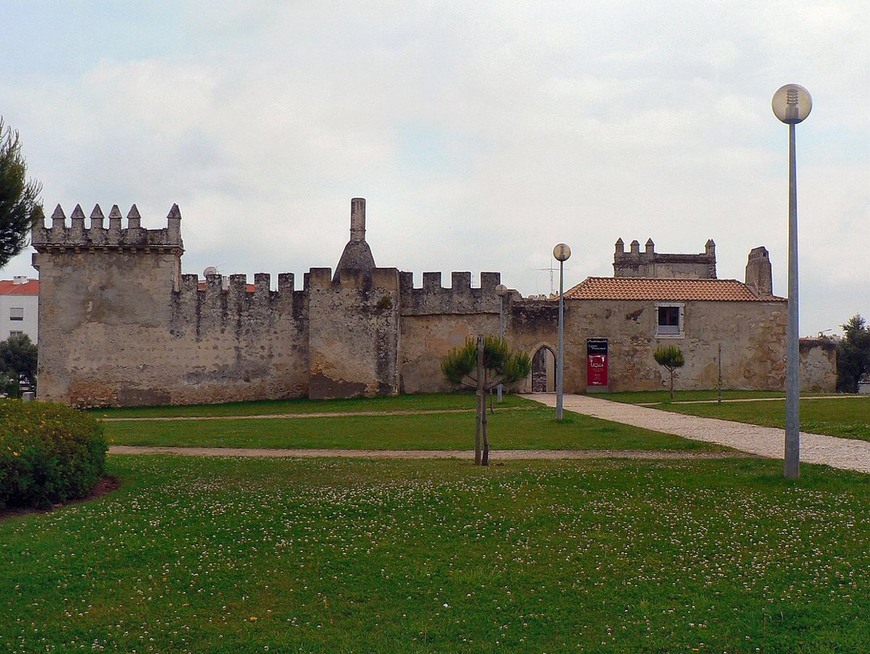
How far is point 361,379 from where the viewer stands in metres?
34.8

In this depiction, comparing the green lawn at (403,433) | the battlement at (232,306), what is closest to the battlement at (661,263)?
the battlement at (232,306)

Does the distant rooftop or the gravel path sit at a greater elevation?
the distant rooftop

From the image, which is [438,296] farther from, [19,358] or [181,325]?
[19,358]

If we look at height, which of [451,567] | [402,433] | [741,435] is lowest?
[451,567]

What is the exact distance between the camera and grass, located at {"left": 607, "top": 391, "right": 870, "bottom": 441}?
19.2 meters

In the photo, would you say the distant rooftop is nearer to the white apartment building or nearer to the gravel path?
the white apartment building

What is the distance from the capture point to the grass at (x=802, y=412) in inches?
755

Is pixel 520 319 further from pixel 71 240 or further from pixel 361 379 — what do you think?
pixel 71 240

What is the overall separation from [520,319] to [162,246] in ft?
47.5

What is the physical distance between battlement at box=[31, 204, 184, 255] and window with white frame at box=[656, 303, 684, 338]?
767 inches

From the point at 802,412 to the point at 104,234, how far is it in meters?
25.7

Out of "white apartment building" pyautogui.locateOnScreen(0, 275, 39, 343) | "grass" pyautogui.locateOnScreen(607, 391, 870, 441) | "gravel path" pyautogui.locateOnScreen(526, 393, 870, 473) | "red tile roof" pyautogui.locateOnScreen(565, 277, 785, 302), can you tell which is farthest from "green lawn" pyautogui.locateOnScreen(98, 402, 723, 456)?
"white apartment building" pyautogui.locateOnScreen(0, 275, 39, 343)

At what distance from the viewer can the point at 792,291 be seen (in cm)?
→ 1214

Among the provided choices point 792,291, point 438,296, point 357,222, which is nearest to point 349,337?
point 438,296
